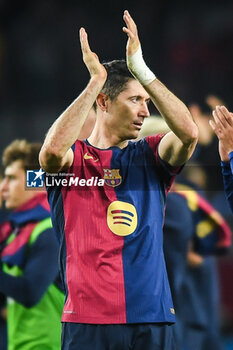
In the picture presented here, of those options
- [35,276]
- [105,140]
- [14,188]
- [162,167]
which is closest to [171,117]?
[162,167]

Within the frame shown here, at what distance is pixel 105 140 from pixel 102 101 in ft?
0.51

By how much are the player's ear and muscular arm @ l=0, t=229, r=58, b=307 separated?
2.66 feet

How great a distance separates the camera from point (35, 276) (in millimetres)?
3248

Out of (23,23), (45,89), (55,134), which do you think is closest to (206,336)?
(45,89)

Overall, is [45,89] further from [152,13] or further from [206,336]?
[206,336]

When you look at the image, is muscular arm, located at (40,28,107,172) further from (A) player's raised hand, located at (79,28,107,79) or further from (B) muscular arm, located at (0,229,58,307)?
(B) muscular arm, located at (0,229,58,307)

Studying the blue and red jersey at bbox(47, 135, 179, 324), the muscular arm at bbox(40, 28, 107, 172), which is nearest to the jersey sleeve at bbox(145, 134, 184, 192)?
the blue and red jersey at bbox(47, 135, 179, 324)

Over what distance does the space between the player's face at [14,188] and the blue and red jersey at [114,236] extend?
0.93 metres

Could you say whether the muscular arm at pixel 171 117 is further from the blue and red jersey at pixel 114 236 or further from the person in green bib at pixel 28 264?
the person in green bib at pixel 28 264

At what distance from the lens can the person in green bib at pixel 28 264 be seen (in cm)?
325

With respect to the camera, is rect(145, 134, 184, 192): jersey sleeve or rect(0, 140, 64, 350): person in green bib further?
rect(0, 140, 64, 350): person in green bib

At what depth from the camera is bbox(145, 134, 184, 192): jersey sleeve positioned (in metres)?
2.54

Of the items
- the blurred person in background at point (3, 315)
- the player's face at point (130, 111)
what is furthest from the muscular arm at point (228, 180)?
the blurred person in background at point (3, 315)

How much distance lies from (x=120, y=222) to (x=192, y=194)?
1.62m
